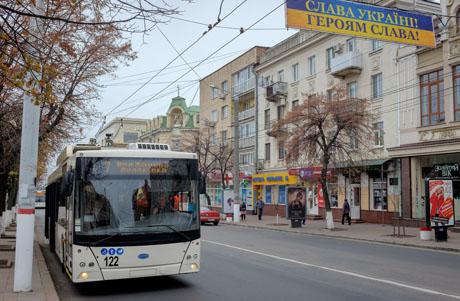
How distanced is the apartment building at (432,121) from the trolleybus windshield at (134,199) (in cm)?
1830

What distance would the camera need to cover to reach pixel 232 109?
53.5 m

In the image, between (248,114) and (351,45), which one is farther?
(248,114)

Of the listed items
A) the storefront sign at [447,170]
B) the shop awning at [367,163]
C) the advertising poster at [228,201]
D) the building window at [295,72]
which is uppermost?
the building window at [295,72]

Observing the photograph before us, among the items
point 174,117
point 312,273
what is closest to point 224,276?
point 312,273

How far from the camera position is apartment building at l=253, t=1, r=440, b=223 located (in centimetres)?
2966

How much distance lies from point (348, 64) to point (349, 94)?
206 cm

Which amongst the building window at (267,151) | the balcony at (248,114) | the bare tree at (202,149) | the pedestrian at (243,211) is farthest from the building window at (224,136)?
the pedestrian at (243,211)

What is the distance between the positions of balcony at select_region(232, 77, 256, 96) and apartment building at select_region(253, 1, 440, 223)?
2.67 meters

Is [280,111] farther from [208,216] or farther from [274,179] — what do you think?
[208,216]

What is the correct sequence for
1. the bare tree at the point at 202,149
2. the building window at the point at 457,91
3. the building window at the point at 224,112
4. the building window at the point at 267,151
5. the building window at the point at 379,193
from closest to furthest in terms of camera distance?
the building window at the point at 457,91 → the building window at the point at 379,193 → the building window at the point at 267,151 → the bare tree at the point at 202,149 → the building window at the point at 224,112

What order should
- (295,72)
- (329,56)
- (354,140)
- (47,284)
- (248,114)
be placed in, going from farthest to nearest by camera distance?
1. (248,114)
2. (295,72)
3. (329,56)
4. (354,140)
5. (47,284)

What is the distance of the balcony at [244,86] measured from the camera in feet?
159

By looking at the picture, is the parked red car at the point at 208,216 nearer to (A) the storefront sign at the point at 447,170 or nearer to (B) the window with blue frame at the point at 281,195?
(B) the window with blue frame at the point at 281,195

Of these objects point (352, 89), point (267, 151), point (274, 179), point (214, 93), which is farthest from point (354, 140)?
point (214, 93)
